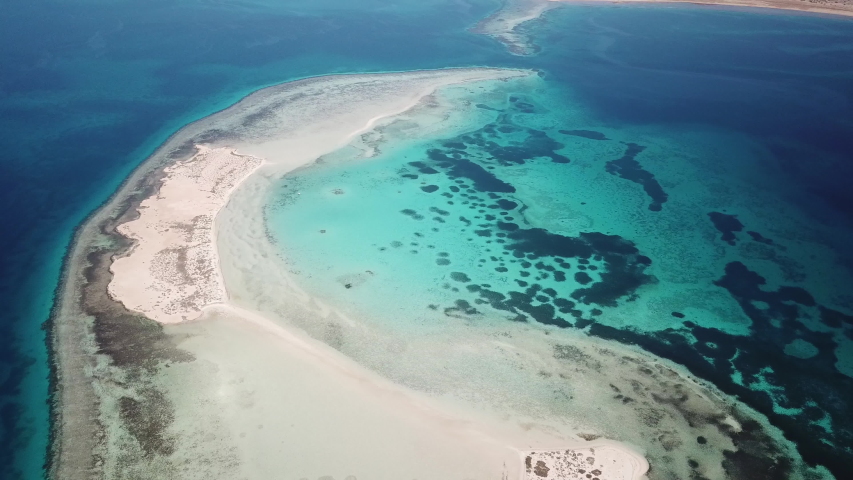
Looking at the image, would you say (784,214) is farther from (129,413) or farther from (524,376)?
(129,413)

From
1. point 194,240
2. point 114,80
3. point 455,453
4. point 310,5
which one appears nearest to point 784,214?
point 455,453

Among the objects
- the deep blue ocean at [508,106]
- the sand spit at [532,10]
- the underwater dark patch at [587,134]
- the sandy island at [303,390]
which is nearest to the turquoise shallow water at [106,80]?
the deep blue ocean at [508,106]

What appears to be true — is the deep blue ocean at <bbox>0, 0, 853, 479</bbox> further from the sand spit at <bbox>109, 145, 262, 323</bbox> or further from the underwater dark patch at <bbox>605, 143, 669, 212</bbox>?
the sand spit at <bbox>109, 145, 262, 323</bbox>

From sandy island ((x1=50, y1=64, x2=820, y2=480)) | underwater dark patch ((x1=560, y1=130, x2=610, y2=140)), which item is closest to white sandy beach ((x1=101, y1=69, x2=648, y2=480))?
sandy island ((x1=50, y1=64, x2=820, y2=480))

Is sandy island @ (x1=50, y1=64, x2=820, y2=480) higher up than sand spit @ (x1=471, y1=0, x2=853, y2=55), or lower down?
lower down

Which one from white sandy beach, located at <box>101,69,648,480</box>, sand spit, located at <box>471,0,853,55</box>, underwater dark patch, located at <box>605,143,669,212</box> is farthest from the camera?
sand spit, located at <box>471,0,853,55</box>

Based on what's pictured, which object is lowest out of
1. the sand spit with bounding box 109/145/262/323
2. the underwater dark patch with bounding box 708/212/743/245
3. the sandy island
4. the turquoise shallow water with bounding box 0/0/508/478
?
the underwater dark patch with bounding box 708/212/743/245

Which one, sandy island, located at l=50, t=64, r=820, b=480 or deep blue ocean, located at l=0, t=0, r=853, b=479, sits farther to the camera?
deep blue ocean, located at l=0, t=0, r=853, b=479
